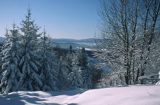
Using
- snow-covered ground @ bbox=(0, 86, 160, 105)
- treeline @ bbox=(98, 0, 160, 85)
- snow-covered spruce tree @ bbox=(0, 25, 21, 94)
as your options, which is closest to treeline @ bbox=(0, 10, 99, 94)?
snow-covered spruce tree @ bbox=(0, 25, 21, 94)

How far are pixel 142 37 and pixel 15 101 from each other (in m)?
10.6

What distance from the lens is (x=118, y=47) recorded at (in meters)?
18.2

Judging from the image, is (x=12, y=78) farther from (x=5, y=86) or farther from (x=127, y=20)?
(x=127, y=20)

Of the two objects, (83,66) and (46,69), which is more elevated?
(46,69)

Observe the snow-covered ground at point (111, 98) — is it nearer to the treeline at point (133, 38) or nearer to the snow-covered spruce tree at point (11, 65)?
the treeline at point (133, 38)

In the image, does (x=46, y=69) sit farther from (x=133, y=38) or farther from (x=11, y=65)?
(x=133, y=38)

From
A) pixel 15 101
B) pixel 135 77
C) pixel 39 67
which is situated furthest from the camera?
pixel 39 67

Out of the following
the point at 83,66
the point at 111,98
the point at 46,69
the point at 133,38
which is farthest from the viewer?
the point at 83,66

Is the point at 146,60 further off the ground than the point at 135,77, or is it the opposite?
the point at 146,60

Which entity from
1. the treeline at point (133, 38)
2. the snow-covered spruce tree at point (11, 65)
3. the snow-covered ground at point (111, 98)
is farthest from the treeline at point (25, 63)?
the snow-covered ground at point (111, 98)

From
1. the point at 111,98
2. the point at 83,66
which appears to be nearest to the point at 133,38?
the point at 111,98

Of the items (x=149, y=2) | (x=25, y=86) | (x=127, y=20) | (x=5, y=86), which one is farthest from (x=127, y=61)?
(x=5, y=86)

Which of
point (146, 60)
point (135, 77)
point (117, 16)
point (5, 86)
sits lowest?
point (5, 86)

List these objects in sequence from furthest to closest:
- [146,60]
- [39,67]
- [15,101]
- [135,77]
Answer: [39,67]
[135,77]
[146,60]
[15,101]
